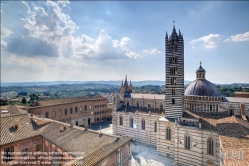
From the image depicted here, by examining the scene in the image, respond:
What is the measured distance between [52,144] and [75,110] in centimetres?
2839

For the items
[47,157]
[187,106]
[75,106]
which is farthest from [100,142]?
[75,106]

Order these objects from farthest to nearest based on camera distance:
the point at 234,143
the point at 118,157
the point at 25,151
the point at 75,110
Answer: the point at 75,110 < the point at 25,151 < the point at 118,157 < the point at 234,143

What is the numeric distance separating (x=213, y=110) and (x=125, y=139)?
61.6 feet

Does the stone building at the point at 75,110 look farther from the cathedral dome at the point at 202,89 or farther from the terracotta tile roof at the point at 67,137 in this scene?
the cathedral dome at the point at 202,89

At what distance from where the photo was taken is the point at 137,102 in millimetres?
36906

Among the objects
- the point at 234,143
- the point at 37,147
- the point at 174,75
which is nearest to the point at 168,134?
the point at 174,75

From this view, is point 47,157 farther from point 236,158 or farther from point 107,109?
point 107,109

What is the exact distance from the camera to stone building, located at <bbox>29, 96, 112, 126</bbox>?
37.5m

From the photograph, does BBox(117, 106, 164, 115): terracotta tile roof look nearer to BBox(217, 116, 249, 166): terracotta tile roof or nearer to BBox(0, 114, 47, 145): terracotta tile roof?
BBox(217, 116, 249, 166): terracotta tile roof

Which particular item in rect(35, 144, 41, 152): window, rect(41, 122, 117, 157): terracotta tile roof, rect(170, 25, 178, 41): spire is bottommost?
rect(35, 144, 41, 152): window

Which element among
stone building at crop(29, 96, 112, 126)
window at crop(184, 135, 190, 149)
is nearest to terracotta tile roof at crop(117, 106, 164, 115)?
window at crop(184, 135, 190, 149)

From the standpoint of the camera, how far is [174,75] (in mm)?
26328

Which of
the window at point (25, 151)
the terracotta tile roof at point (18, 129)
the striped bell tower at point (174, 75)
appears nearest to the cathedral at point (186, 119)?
the striped bell tower at point (174, 75)

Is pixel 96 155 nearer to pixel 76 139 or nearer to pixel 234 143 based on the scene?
pixel 76 139
